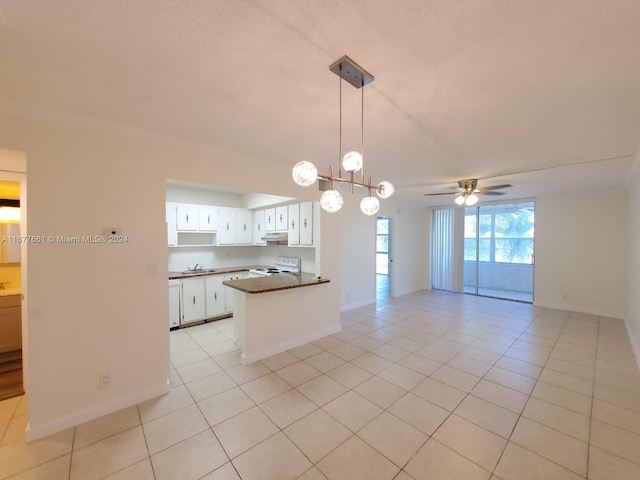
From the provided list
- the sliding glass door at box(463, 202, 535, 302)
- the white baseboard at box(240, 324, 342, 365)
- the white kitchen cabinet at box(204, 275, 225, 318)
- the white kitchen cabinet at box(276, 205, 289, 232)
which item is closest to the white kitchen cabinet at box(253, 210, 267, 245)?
the white kitchen cabinet at box(276, 205, 289, 232)

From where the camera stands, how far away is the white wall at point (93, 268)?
2.05 meters

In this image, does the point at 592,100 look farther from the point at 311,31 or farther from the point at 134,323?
the point at 134,323

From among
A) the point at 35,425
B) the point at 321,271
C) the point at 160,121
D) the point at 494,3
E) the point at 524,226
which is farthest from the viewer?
the point at 524,226

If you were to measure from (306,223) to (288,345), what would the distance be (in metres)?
1.92

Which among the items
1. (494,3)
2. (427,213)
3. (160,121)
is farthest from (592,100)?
(427,213)

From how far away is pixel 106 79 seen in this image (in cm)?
163

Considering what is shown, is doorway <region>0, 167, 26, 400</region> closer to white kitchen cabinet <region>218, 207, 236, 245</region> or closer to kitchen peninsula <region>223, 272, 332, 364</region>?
kitchen peninsula <region>223, 272, 332, 364</region>

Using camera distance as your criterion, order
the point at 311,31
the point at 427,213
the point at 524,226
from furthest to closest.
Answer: the point at 427,213, the point at 524,226, the point at 311,31

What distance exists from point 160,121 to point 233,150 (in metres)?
0.84

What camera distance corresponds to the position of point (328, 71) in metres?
1.55

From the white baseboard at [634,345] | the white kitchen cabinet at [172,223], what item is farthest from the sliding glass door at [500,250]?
the white kitchen cabinet at [172,223]

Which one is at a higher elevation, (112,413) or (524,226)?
(524,226)

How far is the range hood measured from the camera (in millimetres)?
4855

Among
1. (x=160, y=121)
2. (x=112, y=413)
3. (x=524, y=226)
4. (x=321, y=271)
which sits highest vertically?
(x=160, y=121)
